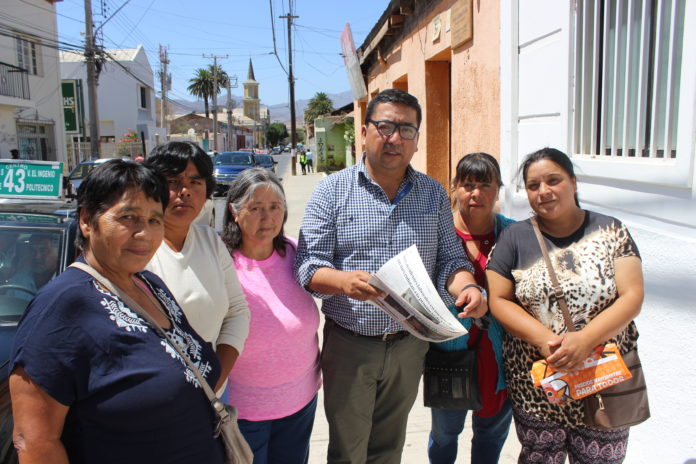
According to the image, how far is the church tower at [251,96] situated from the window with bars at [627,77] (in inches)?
4128

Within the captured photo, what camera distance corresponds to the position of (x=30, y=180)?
3873 millimetres

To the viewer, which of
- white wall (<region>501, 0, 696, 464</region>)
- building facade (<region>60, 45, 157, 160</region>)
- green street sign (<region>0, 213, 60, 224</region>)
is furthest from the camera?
building facade (<region>60, 45, 157, 160</region>)

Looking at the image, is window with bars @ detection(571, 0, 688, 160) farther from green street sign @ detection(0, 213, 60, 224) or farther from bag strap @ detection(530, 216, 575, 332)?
green street sign @ detection(0, 213, 60, 224)

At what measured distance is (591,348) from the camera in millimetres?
1950

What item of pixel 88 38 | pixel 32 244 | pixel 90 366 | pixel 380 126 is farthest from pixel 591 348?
pixel 88 38

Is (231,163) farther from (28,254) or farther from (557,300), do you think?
(557,300)

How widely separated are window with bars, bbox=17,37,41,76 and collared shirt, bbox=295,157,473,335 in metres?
22.0

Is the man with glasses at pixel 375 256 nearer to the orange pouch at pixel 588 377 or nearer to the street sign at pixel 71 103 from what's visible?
the orange pouch at pixel 588 377

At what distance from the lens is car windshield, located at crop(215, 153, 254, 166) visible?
22.5 meters

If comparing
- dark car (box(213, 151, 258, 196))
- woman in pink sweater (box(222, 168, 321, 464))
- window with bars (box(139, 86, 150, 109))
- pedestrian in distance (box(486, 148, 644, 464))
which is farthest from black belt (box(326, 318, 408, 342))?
window with bars (box(139, 86, 150, 109))

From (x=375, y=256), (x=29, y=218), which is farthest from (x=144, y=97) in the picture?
(x=375, y=256)

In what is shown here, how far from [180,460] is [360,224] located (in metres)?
1.18

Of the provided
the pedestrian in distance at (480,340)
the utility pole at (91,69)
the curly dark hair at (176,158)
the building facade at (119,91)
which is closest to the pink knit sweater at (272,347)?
the curly dark hair at (176,158)

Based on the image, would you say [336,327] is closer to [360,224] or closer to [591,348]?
[360,224]
